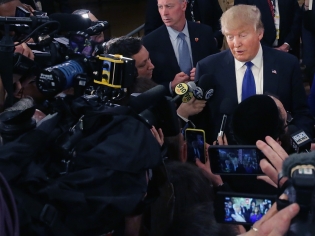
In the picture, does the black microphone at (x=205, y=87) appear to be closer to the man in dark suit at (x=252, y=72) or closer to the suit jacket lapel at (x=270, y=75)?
the man in dark suit at (x=252, y=72)

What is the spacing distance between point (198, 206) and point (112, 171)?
33cm

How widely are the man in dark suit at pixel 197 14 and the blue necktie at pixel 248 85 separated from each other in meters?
1.21

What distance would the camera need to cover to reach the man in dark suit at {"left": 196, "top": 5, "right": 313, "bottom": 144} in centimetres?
234

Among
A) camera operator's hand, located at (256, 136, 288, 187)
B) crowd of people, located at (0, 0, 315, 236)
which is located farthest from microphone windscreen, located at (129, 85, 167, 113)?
camera operator's hand, located at (256, 136, 288, 187)

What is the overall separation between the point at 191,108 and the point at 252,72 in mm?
398

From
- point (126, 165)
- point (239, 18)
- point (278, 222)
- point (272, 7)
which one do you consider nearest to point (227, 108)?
point (239, 18)

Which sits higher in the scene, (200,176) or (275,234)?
(275,234)

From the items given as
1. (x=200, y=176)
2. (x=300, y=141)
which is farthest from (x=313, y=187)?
(x=300, y=141)

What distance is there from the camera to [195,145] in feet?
6.09

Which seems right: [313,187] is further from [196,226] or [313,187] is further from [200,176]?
[200,176]

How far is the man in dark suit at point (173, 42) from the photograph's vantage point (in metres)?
2.88

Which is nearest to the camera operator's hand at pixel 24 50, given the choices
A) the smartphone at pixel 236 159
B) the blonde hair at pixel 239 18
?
the smartphone at pixel 236 159

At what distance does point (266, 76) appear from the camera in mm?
2354

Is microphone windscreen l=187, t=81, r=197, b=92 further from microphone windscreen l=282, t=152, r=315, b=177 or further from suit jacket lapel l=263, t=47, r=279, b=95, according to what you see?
microphone windscreen l=282, t=152, r=315, b=177
